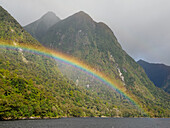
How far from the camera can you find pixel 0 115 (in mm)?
107562

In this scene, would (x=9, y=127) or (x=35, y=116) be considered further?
(x=35, y=116)

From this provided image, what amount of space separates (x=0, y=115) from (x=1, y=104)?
7.20 m

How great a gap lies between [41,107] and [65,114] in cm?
5197

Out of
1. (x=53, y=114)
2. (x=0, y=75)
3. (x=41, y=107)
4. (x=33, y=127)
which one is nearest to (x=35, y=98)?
(x=41, y=107)

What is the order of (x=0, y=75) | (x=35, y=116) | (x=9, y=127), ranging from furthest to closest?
(x=0, y=75)
(x=35, y=116)
(x=9, y=127)

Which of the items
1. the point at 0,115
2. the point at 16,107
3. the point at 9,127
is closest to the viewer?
the point at 9,127

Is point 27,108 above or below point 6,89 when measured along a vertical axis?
below

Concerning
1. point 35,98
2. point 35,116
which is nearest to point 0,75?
point 35,98

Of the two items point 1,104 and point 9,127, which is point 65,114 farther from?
point 9,127

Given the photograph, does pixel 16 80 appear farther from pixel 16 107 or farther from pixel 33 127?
pixel 33 127

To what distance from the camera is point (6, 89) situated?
136875 mm

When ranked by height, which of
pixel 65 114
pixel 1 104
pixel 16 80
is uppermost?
pixel 16 80

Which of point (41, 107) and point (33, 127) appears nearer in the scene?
point (33, 127)

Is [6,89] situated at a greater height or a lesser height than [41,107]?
greater
